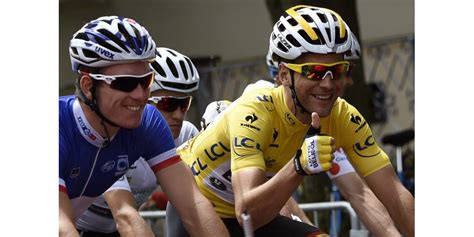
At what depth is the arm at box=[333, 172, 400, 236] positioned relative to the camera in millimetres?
6258

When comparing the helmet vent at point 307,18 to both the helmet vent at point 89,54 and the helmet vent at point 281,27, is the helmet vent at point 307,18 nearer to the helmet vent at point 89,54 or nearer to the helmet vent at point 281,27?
the helmet vent at point 281,27

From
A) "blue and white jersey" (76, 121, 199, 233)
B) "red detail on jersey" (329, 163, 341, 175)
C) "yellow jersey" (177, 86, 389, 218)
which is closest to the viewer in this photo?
"yellow jersey" (177, 86, 389, 218)

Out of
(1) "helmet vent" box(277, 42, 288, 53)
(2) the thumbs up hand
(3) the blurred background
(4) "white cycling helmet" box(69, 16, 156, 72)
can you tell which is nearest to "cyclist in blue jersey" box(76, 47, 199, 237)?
(3) the blurred background

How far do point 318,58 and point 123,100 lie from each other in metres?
1.05

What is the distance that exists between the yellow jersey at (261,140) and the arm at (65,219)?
93 cm

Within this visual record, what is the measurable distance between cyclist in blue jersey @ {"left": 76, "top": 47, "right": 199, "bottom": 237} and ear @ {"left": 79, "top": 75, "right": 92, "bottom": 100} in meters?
0.96

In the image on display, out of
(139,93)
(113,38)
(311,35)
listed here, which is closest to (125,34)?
(113,38)

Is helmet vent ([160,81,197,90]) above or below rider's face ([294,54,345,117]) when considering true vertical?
below

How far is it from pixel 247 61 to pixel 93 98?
340cm

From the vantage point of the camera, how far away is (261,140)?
18.0ft

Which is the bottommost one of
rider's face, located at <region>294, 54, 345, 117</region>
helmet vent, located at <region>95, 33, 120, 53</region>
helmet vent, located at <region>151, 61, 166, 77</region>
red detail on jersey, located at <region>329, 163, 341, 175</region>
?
red detail on jersey, located at <region>329, 163, 341, 175</region>

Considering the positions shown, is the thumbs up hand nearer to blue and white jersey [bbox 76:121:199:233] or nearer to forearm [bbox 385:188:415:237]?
forearm [bbox 385:188:415:237]

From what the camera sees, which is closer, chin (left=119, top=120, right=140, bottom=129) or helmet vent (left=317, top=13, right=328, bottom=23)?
chin (left=119, top=120, right=140, bottom=129)
